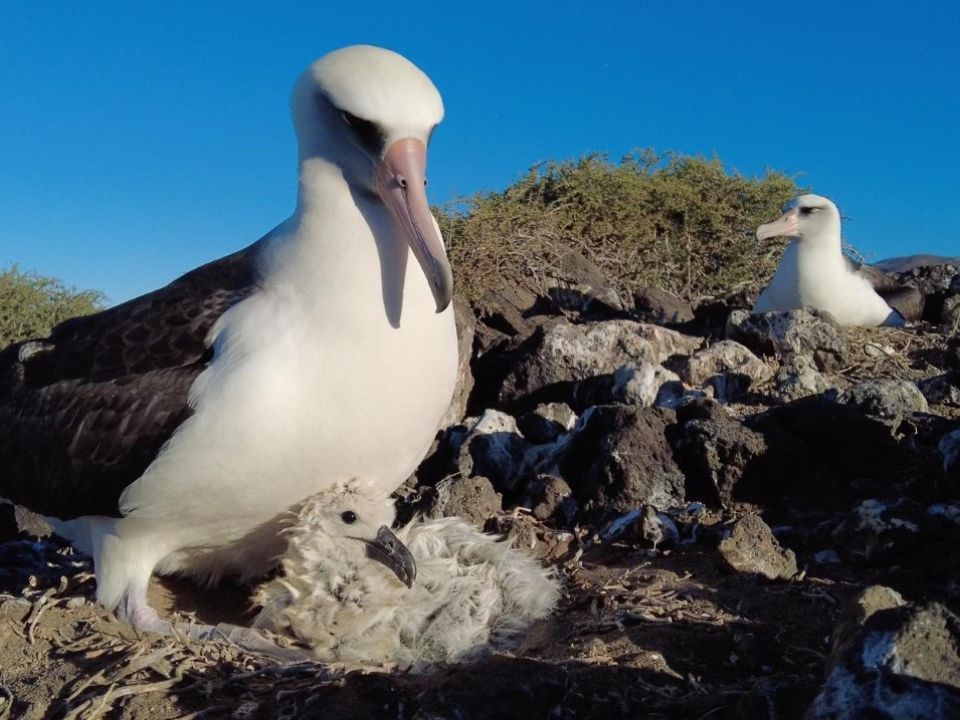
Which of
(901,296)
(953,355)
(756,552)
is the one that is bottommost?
(756,552)

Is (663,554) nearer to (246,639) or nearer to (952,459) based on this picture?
(952,459)

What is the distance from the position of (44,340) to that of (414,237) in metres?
1.87

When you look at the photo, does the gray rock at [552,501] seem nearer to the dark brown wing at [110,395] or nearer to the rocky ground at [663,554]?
the rocky ground at [663,554]

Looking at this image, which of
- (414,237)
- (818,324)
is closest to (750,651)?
(414,237)

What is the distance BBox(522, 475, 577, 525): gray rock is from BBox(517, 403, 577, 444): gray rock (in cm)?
61

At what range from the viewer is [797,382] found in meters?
5.07

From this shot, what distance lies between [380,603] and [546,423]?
1.97m

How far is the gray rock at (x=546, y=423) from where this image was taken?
15.9 feet

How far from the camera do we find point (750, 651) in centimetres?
265

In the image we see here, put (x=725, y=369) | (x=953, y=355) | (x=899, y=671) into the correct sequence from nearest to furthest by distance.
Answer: (x=899, y=671)
(x=725, y=369)
(x=953, y=355)

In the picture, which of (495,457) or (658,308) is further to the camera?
(658,308)

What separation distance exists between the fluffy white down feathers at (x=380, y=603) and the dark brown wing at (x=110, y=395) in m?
0.59

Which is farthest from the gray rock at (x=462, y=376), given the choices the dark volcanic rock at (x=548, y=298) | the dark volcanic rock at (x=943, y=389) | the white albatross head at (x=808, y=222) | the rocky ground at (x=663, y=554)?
the white albatross head at (x=808, y=222)

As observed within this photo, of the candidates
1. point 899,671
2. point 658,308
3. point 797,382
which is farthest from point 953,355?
point 899,671
